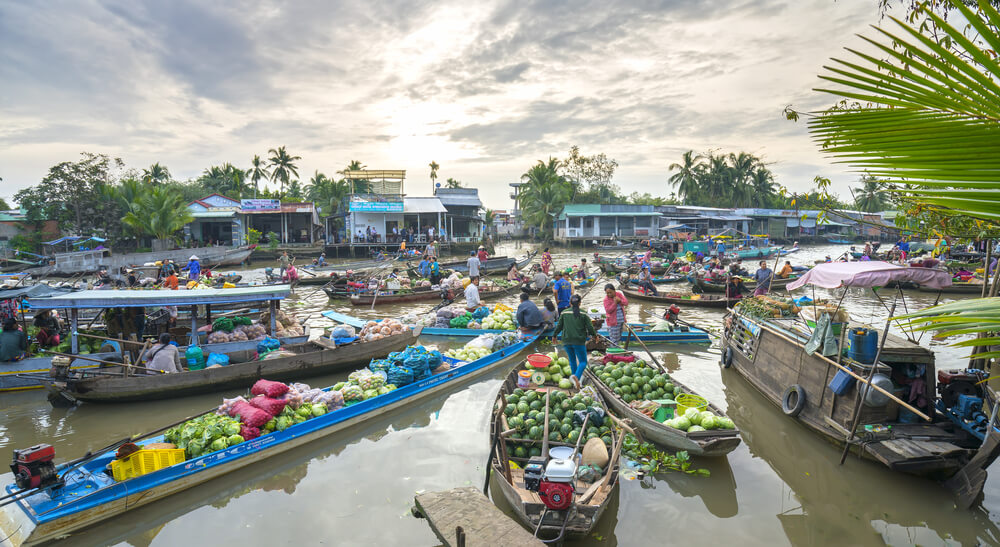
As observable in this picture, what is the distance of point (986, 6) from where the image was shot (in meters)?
0.98

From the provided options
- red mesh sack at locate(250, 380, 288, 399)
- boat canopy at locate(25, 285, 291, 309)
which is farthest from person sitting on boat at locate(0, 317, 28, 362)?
red mesh sack at locate(250, 380, 288, 399)

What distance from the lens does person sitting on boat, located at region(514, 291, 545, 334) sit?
11.9m

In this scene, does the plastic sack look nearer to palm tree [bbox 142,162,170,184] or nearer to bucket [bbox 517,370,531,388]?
bucket [bbox 517,370,531,388]

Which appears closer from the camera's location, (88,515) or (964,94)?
(964,94)

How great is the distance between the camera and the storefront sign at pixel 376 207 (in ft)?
121

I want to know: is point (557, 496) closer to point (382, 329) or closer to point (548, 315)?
point (548, 315)

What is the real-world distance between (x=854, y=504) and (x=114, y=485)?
8365 mm

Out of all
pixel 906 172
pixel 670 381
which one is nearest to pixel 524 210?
pixel 670 381

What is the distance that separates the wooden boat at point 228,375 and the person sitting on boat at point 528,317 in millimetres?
2772

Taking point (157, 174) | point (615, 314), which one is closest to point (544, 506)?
point (615, 314)

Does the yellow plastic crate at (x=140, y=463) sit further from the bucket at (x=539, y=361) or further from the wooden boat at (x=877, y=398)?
the wooden boat at (x=877, y=398)

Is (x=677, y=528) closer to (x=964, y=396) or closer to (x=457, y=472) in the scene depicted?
(x=457, y=472)

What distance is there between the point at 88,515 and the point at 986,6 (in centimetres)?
759

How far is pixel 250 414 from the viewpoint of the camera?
7.09 m
